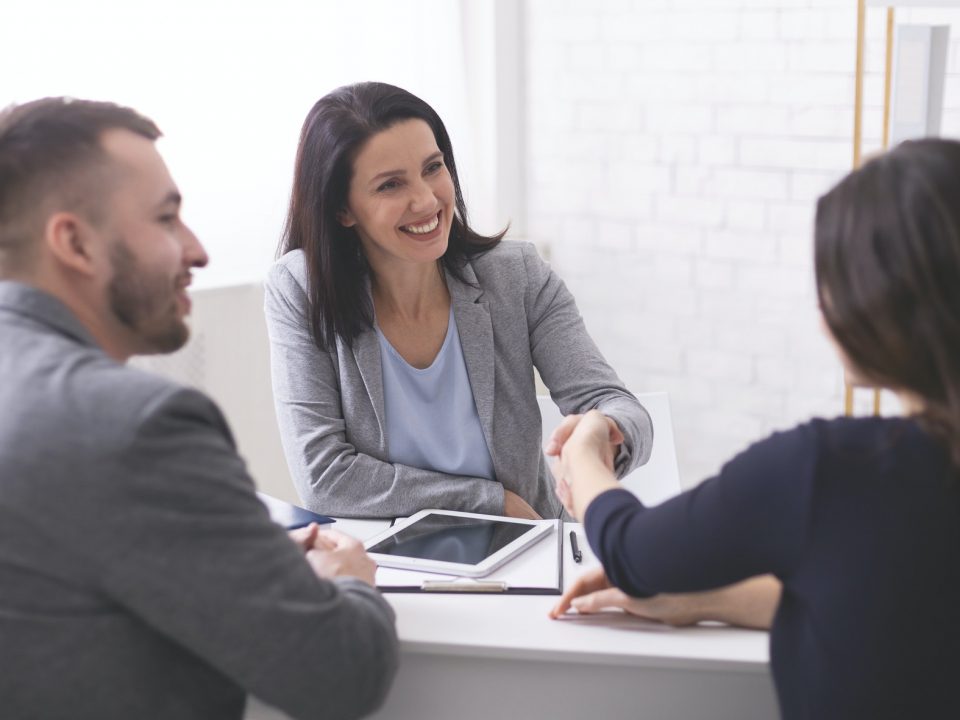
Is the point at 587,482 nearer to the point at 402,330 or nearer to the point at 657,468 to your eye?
the point at 402,330

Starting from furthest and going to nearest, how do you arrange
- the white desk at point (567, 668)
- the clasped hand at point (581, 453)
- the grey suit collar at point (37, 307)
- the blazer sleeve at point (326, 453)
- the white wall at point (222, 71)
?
the white wall at point (222, 71)
the blazer sleeve at point (326, 453)
the clasped hand at point (581, 453)
the white desk at point (567, 668)
the grey suit collar at point (37, 307)

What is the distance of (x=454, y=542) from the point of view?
1619mm

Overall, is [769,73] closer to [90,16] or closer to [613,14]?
[613,14]

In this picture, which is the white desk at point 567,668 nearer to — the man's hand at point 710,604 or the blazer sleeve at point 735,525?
the man's hand at point 710,604

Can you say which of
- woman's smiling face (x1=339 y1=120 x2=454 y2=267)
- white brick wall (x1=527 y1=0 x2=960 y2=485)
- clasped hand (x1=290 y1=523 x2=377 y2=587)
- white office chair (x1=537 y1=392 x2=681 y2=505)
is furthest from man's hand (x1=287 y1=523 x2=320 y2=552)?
white brick wall (x1=527 y1=0 x2=960 y2=485)

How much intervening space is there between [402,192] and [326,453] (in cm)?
50

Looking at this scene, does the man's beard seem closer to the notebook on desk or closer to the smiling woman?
the notebook on desk

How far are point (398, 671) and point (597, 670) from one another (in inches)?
9.5

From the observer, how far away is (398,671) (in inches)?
53.2

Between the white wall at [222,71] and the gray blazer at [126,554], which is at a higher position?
the white wall at [222,71]

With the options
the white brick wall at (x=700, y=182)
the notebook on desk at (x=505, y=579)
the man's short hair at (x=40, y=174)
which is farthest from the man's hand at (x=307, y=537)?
the white brick wall at (x=700, y=182)

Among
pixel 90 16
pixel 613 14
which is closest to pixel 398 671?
pixel 90 16

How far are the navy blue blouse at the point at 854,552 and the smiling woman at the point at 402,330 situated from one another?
2.97ft

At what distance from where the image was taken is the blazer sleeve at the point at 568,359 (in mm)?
1997
